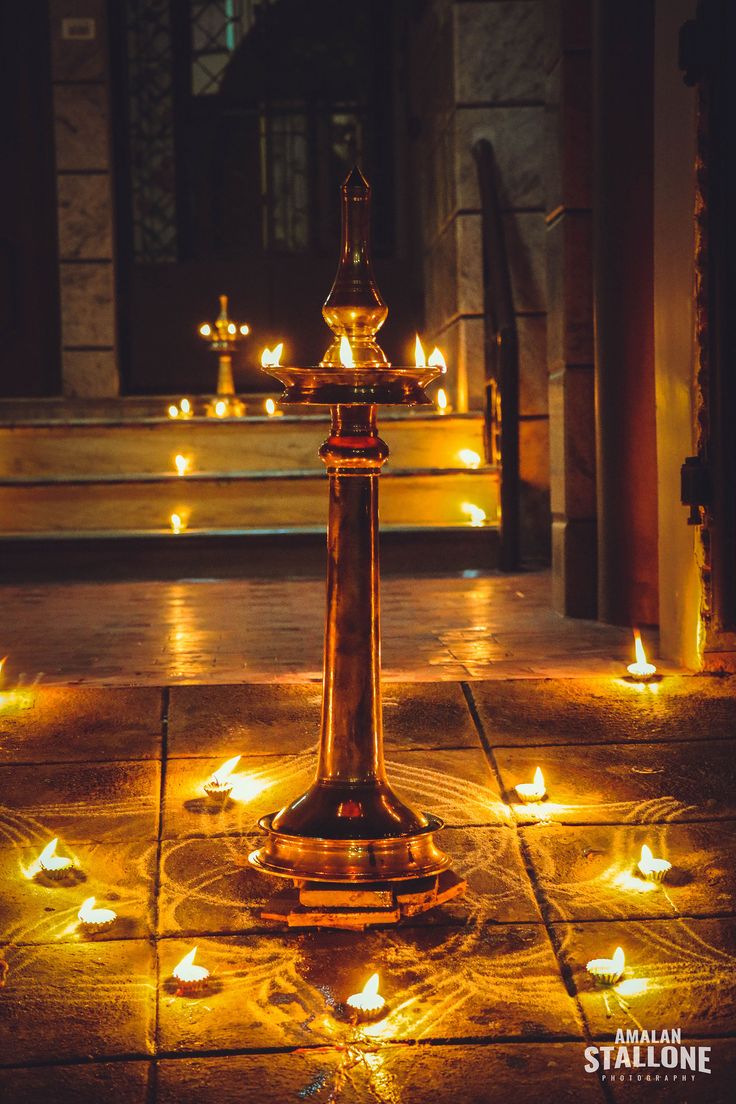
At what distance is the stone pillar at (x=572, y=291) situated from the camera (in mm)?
5352

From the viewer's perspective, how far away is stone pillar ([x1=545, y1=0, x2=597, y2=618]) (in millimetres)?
5352

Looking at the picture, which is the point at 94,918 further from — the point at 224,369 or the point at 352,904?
the point at 224,369

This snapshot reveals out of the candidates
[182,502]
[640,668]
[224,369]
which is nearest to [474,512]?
[182,502]

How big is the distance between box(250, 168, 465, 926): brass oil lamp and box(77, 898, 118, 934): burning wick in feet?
0.94

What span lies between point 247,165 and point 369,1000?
8.33m

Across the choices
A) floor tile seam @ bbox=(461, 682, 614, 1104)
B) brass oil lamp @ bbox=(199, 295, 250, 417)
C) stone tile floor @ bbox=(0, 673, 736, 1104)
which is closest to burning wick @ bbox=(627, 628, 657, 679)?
stone tile floor @ bbox=(0, 673, 736, 1104)

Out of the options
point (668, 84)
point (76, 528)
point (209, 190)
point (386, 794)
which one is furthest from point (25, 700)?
point (209, 190)

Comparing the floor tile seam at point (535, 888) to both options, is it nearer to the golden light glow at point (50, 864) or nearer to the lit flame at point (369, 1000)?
the lit flame at point (369, 1000)

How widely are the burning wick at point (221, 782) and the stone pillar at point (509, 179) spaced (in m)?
4.59

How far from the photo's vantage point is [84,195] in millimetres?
9336

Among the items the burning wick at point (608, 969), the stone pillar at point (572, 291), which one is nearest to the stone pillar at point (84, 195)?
the stone pillar at point (572, 291)

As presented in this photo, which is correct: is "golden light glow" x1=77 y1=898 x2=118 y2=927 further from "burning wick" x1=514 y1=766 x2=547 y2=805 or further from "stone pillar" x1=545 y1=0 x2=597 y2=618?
"stone pillar" x1=545 y1=0 x2=597 y2=618

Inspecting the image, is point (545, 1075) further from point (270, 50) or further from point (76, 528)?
point (270, 50)

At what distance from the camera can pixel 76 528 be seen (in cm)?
731
